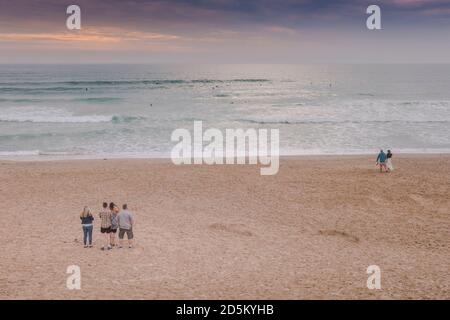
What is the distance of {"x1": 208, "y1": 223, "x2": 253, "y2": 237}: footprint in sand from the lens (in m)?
14.2

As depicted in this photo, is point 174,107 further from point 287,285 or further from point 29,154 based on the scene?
point 287,285

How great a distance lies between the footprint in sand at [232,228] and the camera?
14234mm

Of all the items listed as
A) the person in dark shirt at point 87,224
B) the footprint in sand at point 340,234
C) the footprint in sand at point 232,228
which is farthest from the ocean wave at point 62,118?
the footprint in sand at point 340,234

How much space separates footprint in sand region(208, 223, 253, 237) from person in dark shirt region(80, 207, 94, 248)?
3.90 meters

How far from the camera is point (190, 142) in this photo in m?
31.1

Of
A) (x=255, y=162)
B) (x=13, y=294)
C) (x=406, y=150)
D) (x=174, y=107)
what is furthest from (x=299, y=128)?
(x=13, y=294)

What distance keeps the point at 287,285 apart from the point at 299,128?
27.8 metres

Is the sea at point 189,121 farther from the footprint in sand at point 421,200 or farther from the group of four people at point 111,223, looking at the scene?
the group of four people at point 111,223

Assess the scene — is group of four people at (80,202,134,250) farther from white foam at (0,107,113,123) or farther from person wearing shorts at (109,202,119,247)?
white foam at (0,107,113,123)

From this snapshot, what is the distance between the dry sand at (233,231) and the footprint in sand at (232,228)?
2.6 inches

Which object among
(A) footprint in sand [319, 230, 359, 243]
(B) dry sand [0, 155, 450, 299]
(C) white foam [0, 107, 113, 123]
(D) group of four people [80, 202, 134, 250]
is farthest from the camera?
(C) white foam [0, 107, 113, 123]

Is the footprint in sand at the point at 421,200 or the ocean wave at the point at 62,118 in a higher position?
the ocean wave at the point at 62,118

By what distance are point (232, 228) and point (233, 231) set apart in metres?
0.29

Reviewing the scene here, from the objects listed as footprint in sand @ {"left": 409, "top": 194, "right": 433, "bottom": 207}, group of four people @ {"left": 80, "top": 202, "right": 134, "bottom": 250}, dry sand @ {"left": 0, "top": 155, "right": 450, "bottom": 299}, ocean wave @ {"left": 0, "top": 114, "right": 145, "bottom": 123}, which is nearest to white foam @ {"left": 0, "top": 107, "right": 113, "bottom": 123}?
ocean wave @ {"left": 0, "top": 114, "right": 145, "bottom": 123}
